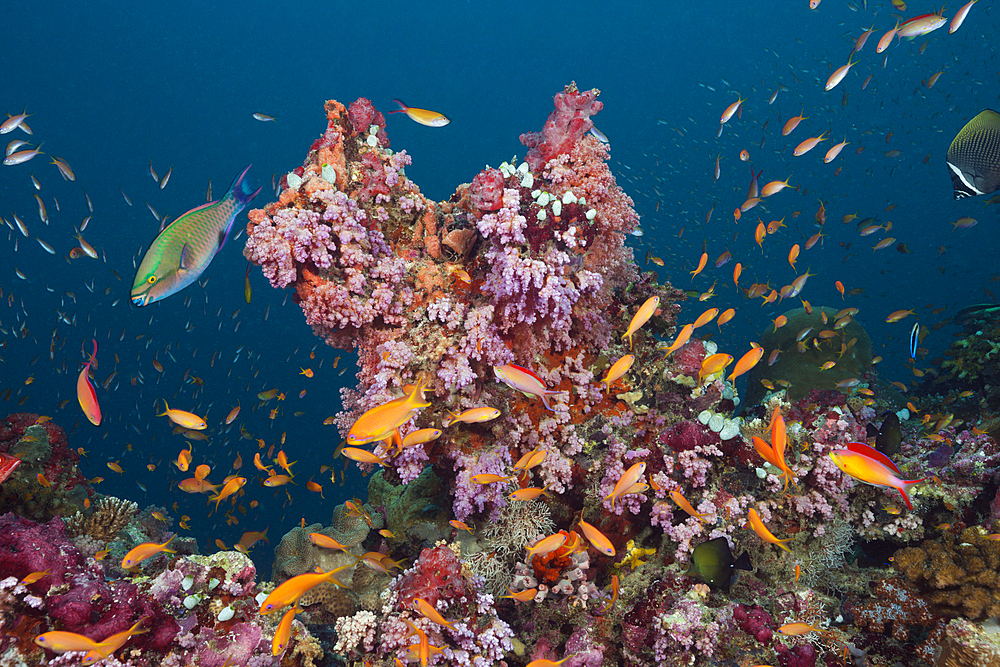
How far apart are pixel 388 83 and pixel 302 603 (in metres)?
81.0

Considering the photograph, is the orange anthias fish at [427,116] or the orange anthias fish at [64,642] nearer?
the orange anthias fish at [64,642]

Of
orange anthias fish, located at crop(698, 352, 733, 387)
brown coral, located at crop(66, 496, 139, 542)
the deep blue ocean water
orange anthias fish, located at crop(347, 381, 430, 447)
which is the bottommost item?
brown coral, located at crop(66, 496, 139, 542)

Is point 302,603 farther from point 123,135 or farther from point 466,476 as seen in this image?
point 123,135

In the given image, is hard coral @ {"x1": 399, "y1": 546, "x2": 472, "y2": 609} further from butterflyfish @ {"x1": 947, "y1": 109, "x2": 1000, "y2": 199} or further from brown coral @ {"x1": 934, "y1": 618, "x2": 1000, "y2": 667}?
butterflyfish @ {"x1": 947, "y1": 109, "x2": 1000, "y2": 199}

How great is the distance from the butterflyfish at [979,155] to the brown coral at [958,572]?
8.56 ft

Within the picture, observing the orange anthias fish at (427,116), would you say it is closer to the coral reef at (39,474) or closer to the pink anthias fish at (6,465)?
the pink anthias fish at (6,465)

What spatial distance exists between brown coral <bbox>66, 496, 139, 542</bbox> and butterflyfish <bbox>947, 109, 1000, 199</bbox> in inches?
334

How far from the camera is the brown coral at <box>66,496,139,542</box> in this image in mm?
4737

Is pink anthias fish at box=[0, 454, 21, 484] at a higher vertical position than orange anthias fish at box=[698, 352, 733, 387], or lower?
lower

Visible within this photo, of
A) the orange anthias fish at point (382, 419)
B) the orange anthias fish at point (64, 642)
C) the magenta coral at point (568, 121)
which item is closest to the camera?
the orange anthias fish at point (64, 642)

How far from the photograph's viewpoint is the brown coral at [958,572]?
9.93 ft

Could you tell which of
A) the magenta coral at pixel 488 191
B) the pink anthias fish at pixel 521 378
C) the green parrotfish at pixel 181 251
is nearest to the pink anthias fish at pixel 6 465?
the green parrotfish at pixel 181 251

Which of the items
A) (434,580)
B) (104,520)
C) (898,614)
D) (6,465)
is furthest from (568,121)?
(104,520)

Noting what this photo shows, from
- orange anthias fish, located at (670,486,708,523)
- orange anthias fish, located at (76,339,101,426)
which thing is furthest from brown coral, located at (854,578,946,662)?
orange anthias fish, located at (76,339,101,426)
